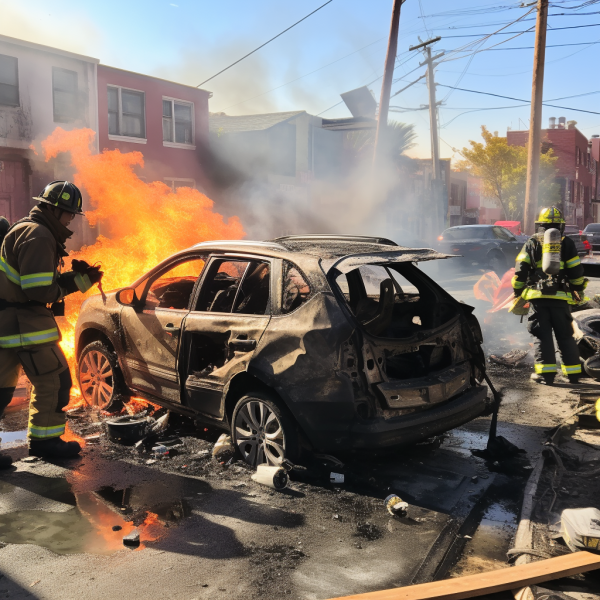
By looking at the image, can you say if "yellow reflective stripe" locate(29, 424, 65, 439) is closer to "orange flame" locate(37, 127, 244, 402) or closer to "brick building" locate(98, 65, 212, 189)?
"orange flame" locate(37, 127, 244, 402)

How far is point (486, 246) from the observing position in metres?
20.2

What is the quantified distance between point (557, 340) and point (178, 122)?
20415 millimetres

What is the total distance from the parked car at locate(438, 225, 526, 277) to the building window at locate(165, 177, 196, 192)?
34.2ft

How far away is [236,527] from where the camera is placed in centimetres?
368

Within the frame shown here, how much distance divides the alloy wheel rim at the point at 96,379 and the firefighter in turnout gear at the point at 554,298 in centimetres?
480

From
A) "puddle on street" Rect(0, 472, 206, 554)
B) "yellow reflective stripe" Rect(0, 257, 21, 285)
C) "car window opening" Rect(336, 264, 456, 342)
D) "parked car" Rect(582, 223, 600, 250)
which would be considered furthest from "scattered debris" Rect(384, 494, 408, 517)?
"parked car" Rect(582, 223, 600, 250)

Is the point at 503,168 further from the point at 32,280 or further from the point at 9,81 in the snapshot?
the point at 32,280

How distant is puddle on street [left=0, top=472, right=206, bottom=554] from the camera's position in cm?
352

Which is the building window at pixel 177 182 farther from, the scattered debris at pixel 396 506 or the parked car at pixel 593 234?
the scattered debris at pixel 396 506

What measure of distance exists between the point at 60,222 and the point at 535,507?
158 inches

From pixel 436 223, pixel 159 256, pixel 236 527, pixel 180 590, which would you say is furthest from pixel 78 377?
pixel 436 223

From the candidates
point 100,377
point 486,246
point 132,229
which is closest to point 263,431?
point 100,377

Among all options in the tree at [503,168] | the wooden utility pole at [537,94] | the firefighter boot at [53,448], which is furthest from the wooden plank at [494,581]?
the tree at [503,168]

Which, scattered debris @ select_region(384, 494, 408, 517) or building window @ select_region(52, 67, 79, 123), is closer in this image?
scattered debris @ select_region(384, 494, 408, 517)
